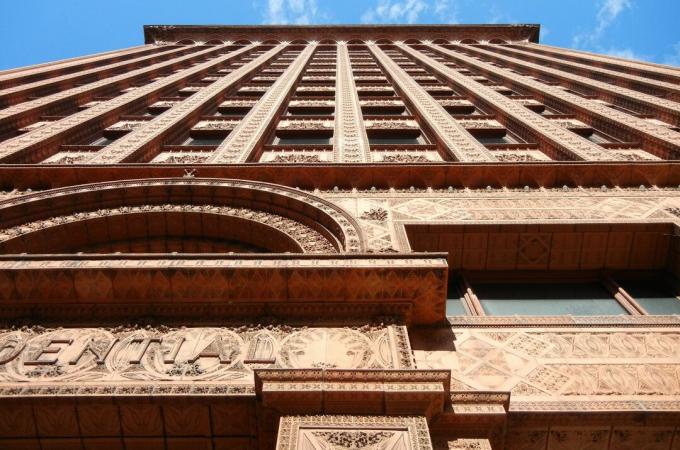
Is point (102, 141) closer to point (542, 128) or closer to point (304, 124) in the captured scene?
point (304, 124)

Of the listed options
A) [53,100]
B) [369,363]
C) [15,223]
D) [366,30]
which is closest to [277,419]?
[369,363]

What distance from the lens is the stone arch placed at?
30.9 feet

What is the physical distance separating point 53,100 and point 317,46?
27584 mm

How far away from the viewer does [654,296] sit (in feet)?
29.0

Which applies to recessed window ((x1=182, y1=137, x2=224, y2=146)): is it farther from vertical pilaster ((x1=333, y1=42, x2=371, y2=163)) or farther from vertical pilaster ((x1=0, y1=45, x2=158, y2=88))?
vertical pilaster ((x1=0, y1=45, x2=158, y2=88))

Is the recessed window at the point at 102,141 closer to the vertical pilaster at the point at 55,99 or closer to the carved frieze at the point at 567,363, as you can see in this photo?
the vertical pilaster at the point at 55,99

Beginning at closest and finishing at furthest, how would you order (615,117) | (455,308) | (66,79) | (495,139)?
(455,308), (615,117), (495,139), (66,79)

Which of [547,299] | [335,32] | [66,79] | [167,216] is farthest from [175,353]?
[335,32]

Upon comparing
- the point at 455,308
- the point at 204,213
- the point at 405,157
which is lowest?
the point at 455,308

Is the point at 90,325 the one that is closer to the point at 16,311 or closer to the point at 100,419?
the point at 16,311

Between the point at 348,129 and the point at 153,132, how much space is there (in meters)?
5.59

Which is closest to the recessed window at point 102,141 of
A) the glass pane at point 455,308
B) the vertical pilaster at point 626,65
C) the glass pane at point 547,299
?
the glass pane at point 455,308

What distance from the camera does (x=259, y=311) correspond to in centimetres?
668

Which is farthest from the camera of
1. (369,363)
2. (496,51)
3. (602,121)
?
(496,51)
